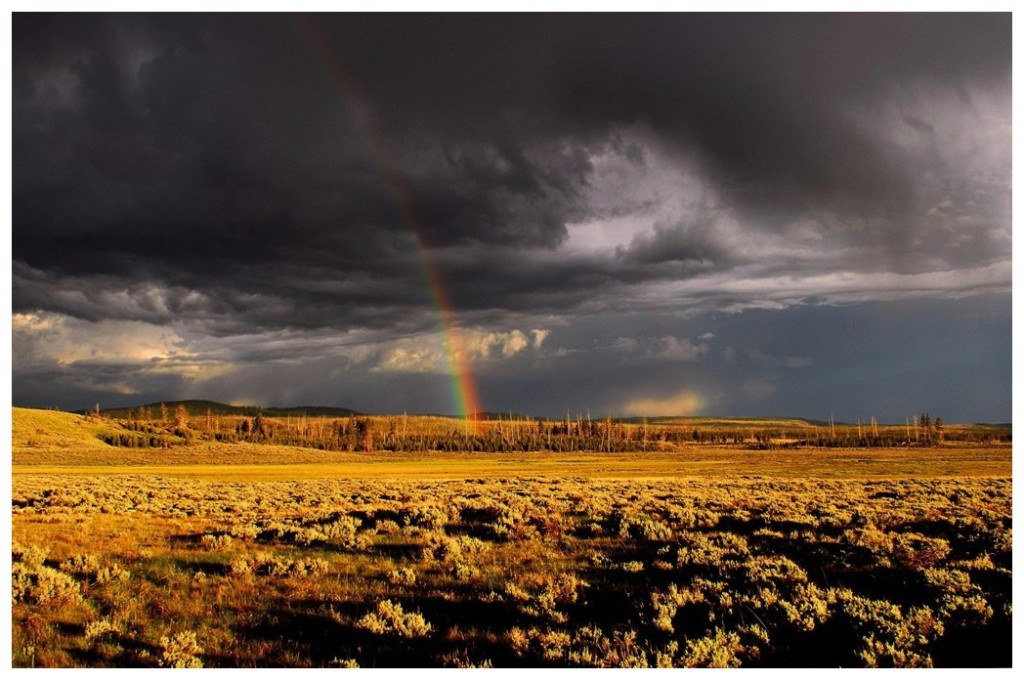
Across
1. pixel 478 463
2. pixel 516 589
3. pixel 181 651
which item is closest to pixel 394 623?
pixel 516 589

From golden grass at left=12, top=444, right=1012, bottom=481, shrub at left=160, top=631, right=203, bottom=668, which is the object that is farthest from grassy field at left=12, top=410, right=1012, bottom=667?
golden grass at left=12, top=444, right=1012, bottom=481

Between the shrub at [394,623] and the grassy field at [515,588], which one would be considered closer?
the grassy field at [515,588]

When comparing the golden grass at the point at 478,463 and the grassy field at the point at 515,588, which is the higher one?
the grassy field at the point at 515,588

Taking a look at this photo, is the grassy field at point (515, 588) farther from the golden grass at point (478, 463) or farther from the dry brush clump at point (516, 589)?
the golden grass at point (478, 463)

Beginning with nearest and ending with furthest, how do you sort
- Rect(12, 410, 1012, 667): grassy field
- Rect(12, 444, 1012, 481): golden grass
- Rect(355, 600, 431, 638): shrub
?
Rect(12, 410, 1012, 667): grassy field, Rect(355, 600, 431, 638): shrub, Rect(12, 444, 1012, 481): golden grass

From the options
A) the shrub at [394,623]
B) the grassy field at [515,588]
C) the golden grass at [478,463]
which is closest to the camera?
the grassy field at [515,588]

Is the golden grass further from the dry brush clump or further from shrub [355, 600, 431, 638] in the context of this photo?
shrub [355, 600, 431, 638]

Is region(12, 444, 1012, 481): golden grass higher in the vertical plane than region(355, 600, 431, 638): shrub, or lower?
lower

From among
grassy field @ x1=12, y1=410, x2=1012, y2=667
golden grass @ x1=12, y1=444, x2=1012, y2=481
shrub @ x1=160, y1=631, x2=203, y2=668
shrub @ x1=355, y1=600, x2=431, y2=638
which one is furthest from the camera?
golden grass @ x1=12, y1=444, x2=1012, y2=481

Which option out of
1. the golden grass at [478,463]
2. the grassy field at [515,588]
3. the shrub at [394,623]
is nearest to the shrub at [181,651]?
the grassy field at [515,588]

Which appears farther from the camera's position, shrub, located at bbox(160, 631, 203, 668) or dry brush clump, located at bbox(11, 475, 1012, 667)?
dry brush clump, located at bbox(11, 475, 1012, 667)

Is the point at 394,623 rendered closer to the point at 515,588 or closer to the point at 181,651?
the point at 515,588

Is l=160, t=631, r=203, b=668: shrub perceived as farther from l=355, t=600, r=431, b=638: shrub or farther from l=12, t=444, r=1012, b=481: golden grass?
l=12, t=444, r=1012, b=481: golden grass
